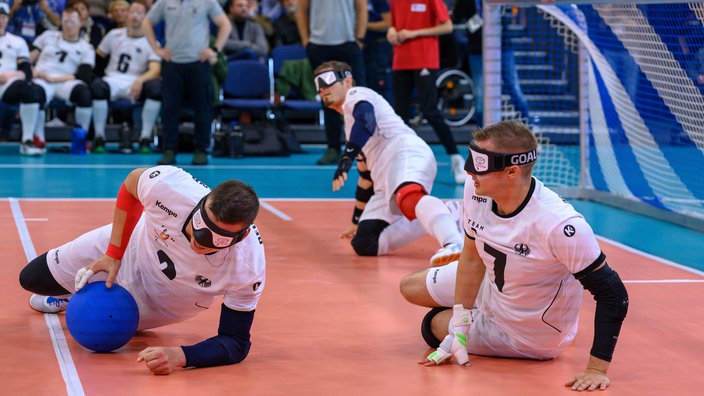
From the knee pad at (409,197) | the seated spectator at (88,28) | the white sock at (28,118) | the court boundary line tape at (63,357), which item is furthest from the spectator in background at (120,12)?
the court boundary line tape at (63,357)

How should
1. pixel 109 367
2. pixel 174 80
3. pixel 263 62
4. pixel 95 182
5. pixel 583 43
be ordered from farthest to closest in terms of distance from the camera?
1. pixel 263 62
2. pixel 174 80
3. pixel 95 182
4. pixel 583 43
5. pixel 109 367

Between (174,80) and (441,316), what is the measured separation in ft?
29.0

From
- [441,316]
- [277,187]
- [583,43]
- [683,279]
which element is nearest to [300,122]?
[277,187]

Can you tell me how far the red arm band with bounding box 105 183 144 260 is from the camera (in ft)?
17.7

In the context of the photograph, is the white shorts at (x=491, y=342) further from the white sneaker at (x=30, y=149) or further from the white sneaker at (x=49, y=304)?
the white sneaker at (x=30, y=149)

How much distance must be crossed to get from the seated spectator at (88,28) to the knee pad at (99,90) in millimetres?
1097

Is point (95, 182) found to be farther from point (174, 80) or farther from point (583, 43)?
point (583, 43)

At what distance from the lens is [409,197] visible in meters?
8.14

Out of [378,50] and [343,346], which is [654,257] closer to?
[343,346]

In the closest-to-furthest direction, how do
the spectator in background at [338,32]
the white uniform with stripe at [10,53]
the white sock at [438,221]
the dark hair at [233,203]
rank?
the dark hair at [233,203] → the white sock at [438,221] → the spectator in background at [338,32] → the white uniform with stripe at [10,53]

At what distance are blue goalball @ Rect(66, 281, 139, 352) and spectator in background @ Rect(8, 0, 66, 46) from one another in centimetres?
1140

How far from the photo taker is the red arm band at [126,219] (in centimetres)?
541

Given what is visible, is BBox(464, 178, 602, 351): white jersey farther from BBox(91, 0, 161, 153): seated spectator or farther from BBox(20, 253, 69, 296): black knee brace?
BBox(91, 0, 161, 153): seated spectator

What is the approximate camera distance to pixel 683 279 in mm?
7539
